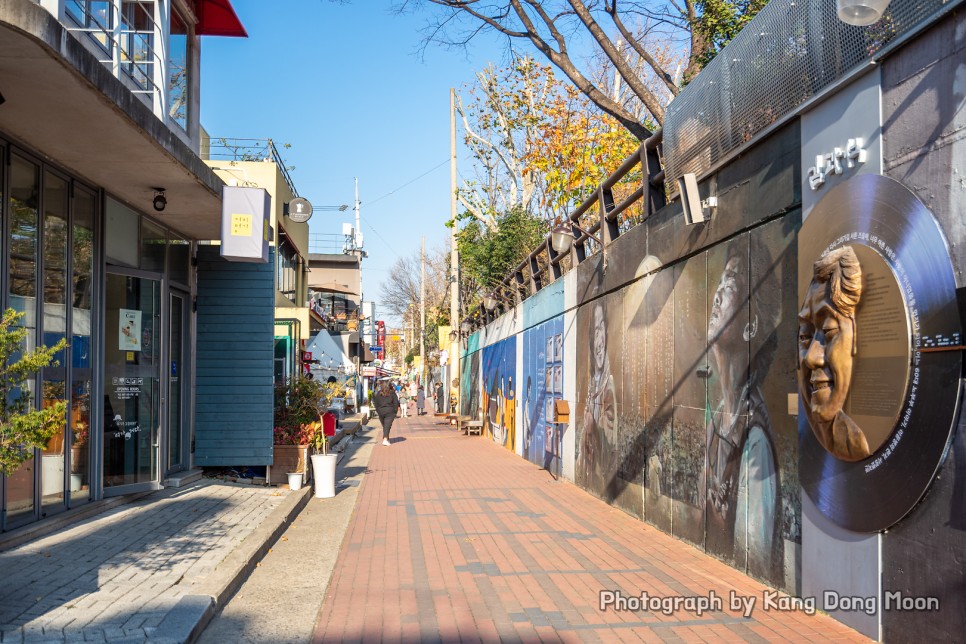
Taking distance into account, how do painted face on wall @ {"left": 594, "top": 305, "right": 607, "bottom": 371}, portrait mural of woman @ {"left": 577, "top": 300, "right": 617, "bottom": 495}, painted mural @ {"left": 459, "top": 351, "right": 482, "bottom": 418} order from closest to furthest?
portrait mural of woman @ {"left": 577, "top": 300, "right": 617, "bottom": 495} < painted face on wall @ {"left": 594, "top": 305, "right": 607, "bottom": 371} < painted mural @ {"left": 459, "top": 351, "right": 482, "bottom": 418}

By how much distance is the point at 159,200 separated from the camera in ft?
33.3

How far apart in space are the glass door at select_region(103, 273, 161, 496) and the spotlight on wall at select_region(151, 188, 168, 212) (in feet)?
2.90

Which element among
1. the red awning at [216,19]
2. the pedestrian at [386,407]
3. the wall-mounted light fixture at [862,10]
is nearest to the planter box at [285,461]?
the red awning at [216,19]

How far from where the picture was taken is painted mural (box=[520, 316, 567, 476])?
1552cm

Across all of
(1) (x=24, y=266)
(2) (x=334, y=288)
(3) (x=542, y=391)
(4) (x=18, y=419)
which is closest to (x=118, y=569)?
(4) (x=18, y=419)

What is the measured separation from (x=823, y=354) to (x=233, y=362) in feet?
29.4

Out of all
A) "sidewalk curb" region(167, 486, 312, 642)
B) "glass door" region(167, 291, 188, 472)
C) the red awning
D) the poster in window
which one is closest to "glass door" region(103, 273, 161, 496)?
the poster in window

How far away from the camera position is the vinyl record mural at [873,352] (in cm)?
465

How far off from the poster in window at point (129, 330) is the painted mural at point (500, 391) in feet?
38.2

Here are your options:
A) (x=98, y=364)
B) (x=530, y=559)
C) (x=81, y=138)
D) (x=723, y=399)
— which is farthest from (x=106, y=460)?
(x=723, y=399)

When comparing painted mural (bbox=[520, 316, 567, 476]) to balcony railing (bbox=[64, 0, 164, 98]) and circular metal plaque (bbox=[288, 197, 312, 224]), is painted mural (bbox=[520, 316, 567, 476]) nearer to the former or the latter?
circular metal plaque (bbox=[288, 197, 312, 224])

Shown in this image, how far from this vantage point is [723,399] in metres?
7.75

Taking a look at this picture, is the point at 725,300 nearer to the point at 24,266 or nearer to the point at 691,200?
the point at 691,200

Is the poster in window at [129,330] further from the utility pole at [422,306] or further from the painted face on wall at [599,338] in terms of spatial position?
the utility pole at [422,306]
